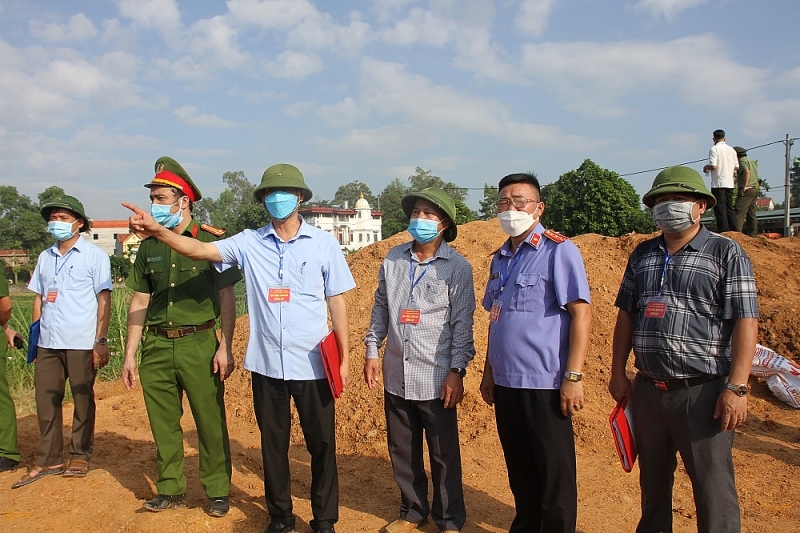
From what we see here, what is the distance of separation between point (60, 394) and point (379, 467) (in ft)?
8.38

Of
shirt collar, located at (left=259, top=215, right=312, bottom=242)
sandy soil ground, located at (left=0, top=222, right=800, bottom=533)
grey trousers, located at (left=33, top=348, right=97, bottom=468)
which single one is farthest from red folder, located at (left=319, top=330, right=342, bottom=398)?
grey trousers, located at (left=33, top=348, right=97, bottom=468)

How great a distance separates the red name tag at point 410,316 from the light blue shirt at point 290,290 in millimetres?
394

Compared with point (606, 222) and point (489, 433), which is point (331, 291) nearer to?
point (489, 433)

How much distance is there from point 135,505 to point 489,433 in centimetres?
286

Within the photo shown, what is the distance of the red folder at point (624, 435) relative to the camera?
292cm

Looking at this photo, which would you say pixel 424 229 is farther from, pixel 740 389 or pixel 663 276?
pixel 740 389

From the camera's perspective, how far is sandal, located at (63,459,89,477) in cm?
438

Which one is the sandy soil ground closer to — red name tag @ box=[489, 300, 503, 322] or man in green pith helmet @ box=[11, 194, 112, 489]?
man in green pith helmet @ box=[11, 194, 112, 489]

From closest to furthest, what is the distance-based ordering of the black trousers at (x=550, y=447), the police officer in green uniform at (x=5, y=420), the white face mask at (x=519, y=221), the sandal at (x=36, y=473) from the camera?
1. the black trousers at (x=550, y=447)
2. the white face mask at (x=519, y=221)
3. the sandal at (x=36, y=473)
4. the police officer in green uniform at (x=5, y=420)

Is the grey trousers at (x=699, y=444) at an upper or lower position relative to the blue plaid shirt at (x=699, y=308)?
lower

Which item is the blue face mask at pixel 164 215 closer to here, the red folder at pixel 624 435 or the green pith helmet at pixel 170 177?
the green pith helmet at pixel 170 177

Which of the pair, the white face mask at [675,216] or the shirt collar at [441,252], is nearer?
the white face mask at [675,216]

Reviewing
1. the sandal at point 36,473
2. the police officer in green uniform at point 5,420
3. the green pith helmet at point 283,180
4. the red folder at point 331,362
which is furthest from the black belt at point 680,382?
the police officer in green uniform at point 5,420

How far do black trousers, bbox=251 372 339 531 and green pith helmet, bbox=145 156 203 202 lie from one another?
1.28 meters
